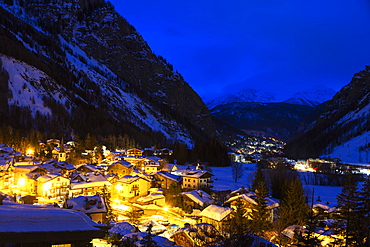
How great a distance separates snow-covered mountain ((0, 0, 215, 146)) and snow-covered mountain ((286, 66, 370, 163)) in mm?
58768

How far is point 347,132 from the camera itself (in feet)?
446

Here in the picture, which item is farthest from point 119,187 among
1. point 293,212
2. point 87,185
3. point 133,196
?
point 293,212

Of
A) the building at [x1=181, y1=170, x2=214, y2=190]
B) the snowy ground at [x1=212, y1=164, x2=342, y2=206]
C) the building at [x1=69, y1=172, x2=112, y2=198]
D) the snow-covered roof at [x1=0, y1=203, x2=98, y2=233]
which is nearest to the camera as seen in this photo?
the snow-covered roof at [x1=0, y1=203, x2=98, y2=233]

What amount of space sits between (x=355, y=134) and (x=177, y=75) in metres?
112

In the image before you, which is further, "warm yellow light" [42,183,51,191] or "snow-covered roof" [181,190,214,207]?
"warm yellow light" [42,183,51,191]

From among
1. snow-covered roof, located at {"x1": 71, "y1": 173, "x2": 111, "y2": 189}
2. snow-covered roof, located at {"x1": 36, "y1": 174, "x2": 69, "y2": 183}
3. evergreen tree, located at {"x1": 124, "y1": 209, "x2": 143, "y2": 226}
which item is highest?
snow-covered roof, located at {"x1": 36, "y1": 174, "x2": 69, "y2": 183}

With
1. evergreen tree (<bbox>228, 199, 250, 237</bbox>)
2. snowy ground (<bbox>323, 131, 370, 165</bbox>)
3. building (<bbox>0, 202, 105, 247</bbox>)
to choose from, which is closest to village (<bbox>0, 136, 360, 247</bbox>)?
evergreen tree (<bbox>228, 199, 250, 237</bbox>)

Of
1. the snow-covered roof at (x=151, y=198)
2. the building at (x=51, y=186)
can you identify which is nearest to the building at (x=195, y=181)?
the snow-covered roof at (x=151, y=198)

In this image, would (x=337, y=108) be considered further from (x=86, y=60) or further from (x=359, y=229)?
(x=359, y=229)

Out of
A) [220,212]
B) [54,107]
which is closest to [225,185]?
[220,212]

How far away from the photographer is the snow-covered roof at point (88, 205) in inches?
991

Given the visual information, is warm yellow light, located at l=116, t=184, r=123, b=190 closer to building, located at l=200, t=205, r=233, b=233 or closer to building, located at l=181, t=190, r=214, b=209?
building, located at l=181, t=190, r=214, b=209

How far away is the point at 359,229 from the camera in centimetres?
2284

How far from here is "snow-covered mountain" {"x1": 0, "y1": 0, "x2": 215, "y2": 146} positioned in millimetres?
95000
